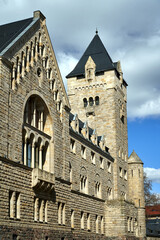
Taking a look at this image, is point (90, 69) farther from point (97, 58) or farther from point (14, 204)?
point (14, 204)

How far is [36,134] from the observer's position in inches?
1233

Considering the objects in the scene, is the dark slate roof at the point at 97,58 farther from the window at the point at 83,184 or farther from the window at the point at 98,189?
the window at the point at 83,184

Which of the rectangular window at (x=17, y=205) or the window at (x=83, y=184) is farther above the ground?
the window at (x=83, y=184)

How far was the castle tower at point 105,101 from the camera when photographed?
56719 mm

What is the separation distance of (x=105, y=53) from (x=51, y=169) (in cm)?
3588

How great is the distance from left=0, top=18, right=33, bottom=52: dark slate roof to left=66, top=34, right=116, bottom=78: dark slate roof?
27.6 meters

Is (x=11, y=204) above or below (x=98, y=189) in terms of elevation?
below

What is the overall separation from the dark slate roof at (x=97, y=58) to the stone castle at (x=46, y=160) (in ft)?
34.6

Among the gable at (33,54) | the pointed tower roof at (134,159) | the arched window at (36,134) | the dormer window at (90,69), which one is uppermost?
the dormer window at (90,69)

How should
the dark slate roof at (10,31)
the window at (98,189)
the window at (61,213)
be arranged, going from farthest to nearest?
the window at (98,189) → the window at (61,213) → the dark slate roof at (10,31)

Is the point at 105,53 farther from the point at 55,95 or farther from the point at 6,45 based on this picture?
the point at 6,45

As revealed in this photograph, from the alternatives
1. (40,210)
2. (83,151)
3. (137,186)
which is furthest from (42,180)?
(137,186)

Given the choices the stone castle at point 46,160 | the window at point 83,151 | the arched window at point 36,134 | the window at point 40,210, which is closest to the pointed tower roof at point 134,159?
the stone castle at point 46,160

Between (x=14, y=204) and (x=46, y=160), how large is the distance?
278 inches
